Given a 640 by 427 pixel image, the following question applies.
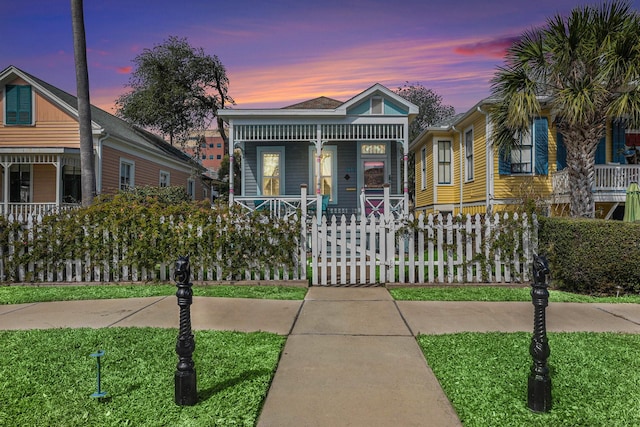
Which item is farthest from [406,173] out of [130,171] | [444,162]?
[130,171]

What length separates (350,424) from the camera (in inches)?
108

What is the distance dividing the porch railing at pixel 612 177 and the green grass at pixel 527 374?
29.1 feet

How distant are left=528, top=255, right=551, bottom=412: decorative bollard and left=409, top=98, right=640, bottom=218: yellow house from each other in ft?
27.4

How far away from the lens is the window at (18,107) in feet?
53.1

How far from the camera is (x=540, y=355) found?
289cm

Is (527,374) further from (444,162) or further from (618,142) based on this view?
(444,162)

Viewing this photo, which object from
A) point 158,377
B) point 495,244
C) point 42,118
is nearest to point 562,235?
point 495,244

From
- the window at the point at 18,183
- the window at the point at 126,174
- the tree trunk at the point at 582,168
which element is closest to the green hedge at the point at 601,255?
the tree trunk at the point at 582,168

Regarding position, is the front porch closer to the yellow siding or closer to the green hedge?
the yellow siding

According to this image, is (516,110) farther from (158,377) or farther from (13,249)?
(13,249)

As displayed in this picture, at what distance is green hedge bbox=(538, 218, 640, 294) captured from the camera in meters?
6.55

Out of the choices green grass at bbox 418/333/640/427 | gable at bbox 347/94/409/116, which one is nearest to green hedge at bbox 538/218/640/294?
green grass at bbox 418/333/640/427

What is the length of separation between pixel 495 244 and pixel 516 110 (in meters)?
4.58

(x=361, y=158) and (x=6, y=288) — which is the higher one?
(x=361, y=158)
